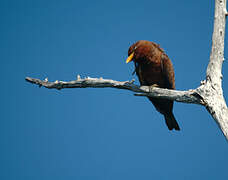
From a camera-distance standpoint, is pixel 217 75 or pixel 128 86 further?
pixel 128 86

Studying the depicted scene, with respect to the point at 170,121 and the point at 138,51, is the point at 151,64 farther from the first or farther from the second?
the point at 170,121

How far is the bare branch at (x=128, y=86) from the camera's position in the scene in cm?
422

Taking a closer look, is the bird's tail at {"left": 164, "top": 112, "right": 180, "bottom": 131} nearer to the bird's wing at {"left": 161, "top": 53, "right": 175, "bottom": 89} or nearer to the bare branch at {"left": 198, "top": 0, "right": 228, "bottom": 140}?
the bird's wing at {"left": 161, "top": 53, "right": 175, "bottom": 89}

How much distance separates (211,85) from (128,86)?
1166 millimetres

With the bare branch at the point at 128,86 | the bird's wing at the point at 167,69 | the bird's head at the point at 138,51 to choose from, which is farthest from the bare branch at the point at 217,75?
the bird's head at the point at 138,51

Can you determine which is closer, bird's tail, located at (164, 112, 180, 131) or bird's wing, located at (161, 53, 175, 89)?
bird's wing, located at (161, 53, 175, 89)

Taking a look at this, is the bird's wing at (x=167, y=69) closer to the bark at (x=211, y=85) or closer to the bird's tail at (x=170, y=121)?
Answer: the bark at (x=211, y=85)

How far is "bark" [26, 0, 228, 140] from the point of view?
4.01 m

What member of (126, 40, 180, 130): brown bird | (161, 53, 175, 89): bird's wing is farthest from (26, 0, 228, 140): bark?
(161, 53, 175, 89): bird's wing

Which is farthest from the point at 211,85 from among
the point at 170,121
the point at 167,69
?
the point at 170,121

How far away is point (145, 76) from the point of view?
5.09 m

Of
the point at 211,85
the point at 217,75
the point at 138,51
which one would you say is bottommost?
the point at 211,85

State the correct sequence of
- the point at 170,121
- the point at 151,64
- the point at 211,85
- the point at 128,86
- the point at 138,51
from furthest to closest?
the point at 170,121 → the point at 151,64 → the point at 138,51 → the point at 128,86 → the point at 211,85

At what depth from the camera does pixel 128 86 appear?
14.7 ft
